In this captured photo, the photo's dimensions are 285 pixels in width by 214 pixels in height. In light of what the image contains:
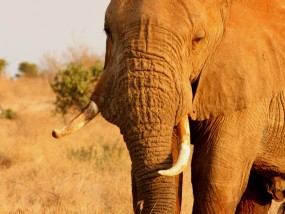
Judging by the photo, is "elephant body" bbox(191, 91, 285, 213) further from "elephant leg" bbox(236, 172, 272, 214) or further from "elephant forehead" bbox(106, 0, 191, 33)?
"elephant leg" bbox(236, 172, 272, 214)

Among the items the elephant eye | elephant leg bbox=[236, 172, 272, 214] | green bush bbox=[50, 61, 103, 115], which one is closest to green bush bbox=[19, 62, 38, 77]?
green bush bbox=[50, 61, 103, 115]

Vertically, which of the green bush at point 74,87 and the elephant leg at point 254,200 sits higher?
the green bush at point 74,87

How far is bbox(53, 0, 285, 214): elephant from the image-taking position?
5477 mm

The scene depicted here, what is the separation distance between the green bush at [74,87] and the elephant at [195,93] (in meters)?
11.5

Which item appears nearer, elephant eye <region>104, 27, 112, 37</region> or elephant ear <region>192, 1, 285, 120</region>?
elephant eye <region>104, 27, 112, 37</region>

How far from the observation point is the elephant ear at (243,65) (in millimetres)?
5922

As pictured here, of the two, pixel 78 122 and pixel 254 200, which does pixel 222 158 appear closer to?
pixel 78 122

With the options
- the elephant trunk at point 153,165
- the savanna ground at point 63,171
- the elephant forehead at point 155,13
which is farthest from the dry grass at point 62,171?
the elephant forehead at point 155,13

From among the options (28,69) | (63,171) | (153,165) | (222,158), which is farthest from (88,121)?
(28,69)

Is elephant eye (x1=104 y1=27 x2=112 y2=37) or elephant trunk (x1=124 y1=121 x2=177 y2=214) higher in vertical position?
elephant eye (x1=104 y1=27 x2=112 y2=37)

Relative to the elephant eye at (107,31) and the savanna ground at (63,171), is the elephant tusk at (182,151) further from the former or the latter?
the savanna ground at (63,171)

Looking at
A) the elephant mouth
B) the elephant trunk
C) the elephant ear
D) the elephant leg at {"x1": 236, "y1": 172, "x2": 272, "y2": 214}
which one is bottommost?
the elephant leg at {"x1": 236, "y1": 172, "x2": 272, "y2": 214}

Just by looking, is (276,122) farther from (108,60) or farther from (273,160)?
(108,60)

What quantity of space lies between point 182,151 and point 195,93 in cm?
49
